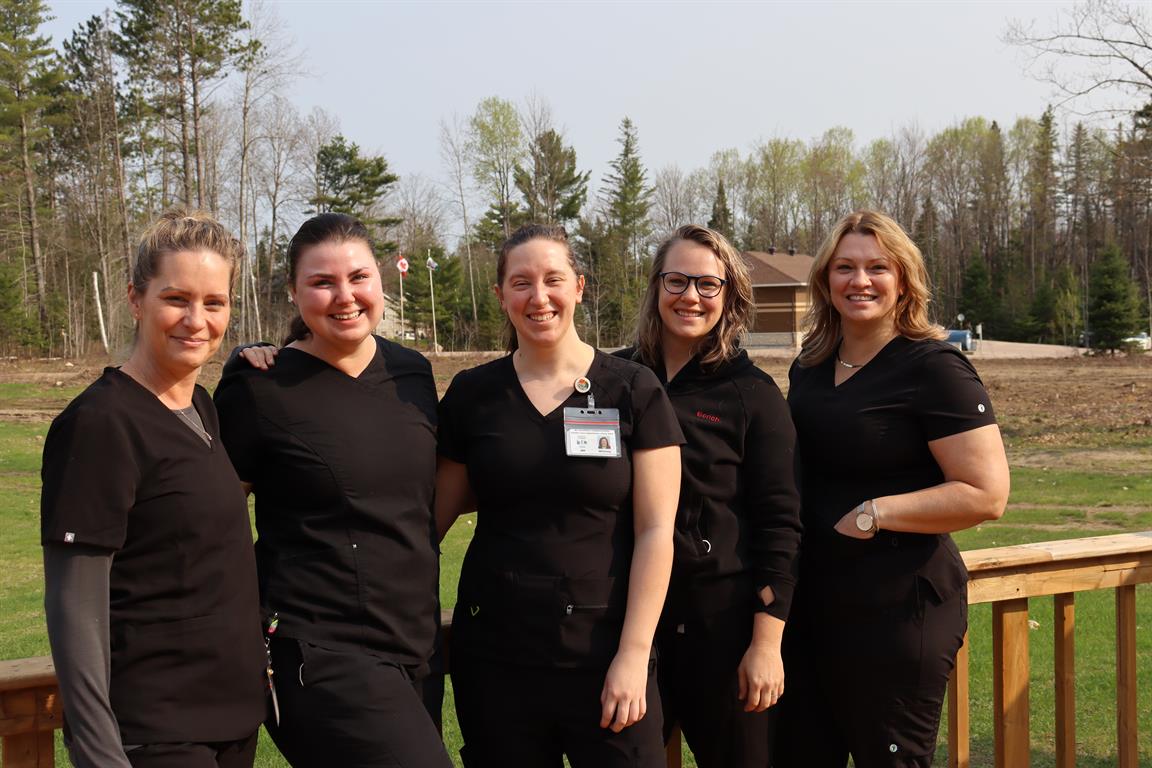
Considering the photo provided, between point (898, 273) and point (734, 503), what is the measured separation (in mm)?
962

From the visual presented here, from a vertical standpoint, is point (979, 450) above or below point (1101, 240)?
below

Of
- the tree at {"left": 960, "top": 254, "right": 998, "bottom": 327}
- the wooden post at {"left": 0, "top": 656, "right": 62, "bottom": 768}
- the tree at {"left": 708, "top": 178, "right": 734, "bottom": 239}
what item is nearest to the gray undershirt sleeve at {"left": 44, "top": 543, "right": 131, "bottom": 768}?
the wooden post at {"left": 0, "top": 656, "right": 62, "bottom": 768}

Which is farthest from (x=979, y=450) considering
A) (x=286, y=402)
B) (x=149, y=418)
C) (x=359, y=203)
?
(x=359, y=203)

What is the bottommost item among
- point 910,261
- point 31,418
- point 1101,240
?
point 31,418

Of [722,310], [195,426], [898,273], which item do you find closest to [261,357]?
[195,426]

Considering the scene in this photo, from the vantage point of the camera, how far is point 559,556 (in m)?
2.70

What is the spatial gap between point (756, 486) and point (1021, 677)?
1328mm

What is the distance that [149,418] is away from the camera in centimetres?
229

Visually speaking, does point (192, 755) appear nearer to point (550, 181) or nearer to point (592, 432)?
point (592, 432)

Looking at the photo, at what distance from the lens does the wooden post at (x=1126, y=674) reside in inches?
143

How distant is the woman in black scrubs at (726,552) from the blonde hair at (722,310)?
0.04 ft

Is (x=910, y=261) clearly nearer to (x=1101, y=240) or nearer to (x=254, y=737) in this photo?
(x=254, y=737)

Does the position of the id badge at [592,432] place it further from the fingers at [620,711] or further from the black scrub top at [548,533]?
the fingers at [620,711]

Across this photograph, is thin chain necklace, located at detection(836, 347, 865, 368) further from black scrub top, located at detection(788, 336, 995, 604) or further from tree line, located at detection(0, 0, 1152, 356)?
tree line, located at detection(0, 0, 1152, 356)
